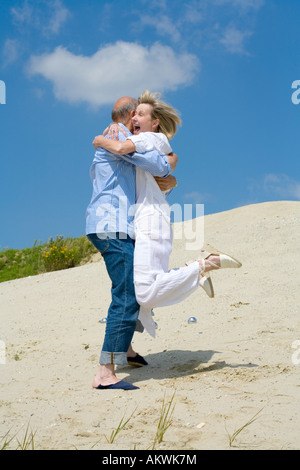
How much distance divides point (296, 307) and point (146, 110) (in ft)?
9.83

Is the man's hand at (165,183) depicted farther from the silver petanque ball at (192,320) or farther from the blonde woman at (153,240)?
the silver petanque ball at (192,320)

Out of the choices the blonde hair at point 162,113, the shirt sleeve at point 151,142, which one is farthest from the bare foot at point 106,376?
the blonde hair at point 162,113

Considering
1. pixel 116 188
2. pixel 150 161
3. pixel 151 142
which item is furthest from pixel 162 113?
pixel 116 188

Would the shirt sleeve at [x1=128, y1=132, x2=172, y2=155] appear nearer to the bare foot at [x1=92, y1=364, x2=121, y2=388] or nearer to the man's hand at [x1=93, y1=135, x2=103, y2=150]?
the man's hand at [x1=93, y1=135, x2=103, y2=150]

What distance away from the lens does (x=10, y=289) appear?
906 centimetres

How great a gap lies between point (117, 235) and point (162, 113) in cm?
106

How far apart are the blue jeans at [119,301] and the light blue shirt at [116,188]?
10 centimetres

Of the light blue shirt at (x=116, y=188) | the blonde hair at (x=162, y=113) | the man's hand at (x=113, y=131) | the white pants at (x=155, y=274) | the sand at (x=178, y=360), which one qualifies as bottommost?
the sand at (x=178, y=360)

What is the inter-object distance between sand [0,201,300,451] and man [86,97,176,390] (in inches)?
10.8

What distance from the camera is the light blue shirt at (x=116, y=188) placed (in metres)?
3.80

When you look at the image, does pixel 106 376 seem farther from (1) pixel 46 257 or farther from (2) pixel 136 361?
(1) pixel 46 257

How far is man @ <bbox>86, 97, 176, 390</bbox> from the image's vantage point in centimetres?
379
